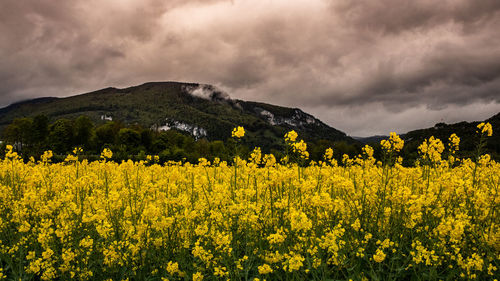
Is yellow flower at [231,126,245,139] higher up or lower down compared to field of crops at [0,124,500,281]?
higher up

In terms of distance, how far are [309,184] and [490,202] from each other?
11.4 feet

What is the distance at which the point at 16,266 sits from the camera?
14.5 ft

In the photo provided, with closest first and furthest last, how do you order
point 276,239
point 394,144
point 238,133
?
point 276,239, point 238,133, point 394,144

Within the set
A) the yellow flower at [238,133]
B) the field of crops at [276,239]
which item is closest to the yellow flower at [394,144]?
the field of crops at [276,239]

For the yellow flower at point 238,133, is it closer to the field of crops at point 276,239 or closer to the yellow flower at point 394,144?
the field of crops at point 276,239

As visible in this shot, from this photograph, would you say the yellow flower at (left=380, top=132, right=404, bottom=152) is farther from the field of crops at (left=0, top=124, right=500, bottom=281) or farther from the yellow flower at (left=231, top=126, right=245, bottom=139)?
the yellow flower at (left=231, top=126, right=245, bottom=139)

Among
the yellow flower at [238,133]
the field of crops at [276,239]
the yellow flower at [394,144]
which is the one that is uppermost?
the yellow flower at [238,133]

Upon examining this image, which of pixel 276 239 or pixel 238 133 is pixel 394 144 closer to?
pixel 238 133

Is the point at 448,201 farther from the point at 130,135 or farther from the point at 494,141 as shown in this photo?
the point at 130,135

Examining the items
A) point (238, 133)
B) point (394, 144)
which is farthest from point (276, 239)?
point (394, 144)

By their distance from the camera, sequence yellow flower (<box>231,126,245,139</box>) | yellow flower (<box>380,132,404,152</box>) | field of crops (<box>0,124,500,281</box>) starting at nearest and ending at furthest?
field of crops (<box>0,124,500,281</box>), yellow flower (<box>231,126,245,139</box>), yellow flower (<box>380,132,404,152</box>)

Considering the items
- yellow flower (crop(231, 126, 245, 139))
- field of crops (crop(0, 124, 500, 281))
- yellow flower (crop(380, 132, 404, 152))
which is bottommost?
field of crops (crop(0, 124, 500, 281))

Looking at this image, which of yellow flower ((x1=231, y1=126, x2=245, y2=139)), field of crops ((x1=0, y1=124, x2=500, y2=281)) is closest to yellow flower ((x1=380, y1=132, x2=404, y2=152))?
field of crops ((x1=0, y1=124, x2=500, y2=281))

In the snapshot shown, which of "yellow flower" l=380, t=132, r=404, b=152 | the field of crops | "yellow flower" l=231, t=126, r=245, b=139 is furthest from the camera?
"yellow flower" l=380, t=132, r=404, b=152
